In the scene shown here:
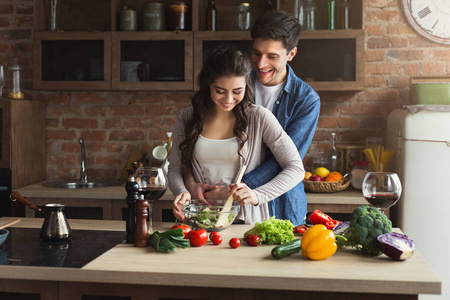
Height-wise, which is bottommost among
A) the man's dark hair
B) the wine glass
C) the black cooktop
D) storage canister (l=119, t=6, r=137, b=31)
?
the black cooktop

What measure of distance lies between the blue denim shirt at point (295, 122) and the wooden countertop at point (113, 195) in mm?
748

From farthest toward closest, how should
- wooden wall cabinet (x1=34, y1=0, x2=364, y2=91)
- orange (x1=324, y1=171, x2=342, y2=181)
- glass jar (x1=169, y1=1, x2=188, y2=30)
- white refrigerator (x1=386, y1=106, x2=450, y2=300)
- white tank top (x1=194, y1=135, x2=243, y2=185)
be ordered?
glass jar (x1=169, y1=1, x2=188, y2=30), wooden wall cabinet (x1=34, y1=0, x2=364, y2=91), orange (x1=324, y1=171, x2=342, y2=181), white refrigerator (x1=386, y1=106, x2=450, y2=300), white tank top (x1=194, y1=135, x2=243, y2=185)

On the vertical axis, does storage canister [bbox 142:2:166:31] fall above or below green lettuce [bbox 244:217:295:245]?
above

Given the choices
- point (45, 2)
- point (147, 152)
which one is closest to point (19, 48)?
point (45, 2)

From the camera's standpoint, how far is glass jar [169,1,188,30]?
12.5 ft

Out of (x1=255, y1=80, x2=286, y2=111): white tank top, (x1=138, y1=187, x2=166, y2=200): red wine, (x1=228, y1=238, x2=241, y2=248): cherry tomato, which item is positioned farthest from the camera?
(x1=255, y1=80, x2=286, y2=111): white tank top

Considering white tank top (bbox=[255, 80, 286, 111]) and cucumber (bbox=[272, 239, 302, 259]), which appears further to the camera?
white tank top (bbox=[255, 80, 286, 111])

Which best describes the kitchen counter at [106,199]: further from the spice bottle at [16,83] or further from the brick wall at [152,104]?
the spice bottle at [16,83]

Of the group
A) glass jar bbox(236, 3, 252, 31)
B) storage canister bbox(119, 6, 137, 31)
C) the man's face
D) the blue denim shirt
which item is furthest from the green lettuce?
storage canister bbox(119, 6, 137, 31)

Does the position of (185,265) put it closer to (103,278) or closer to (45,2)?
(103,278)

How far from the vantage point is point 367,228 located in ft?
5.67

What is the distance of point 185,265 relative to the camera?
1612 millimetres

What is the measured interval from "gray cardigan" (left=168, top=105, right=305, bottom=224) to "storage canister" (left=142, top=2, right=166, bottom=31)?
62.8 inches

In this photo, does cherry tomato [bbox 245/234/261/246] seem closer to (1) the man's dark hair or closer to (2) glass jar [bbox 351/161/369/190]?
(1) the man's dark hair
